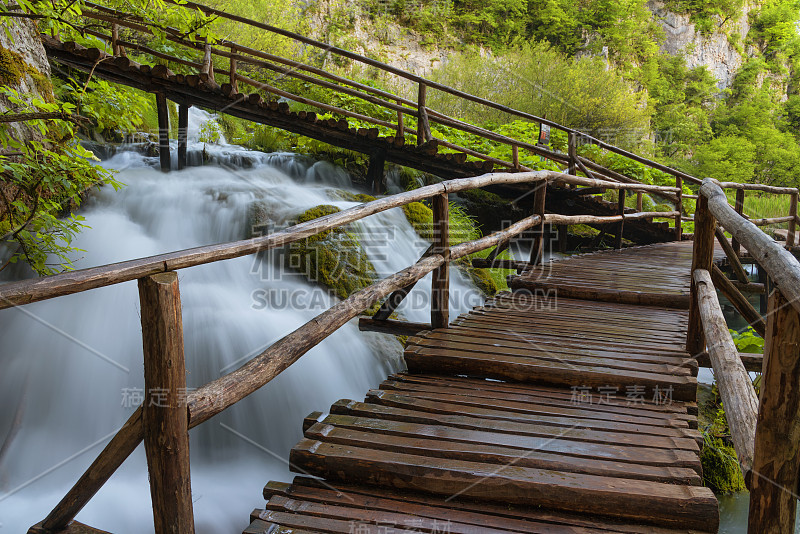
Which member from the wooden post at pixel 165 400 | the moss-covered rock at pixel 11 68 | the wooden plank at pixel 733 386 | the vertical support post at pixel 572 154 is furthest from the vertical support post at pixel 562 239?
the wooden post at pixel 165 400

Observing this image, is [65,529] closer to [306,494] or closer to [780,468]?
[306,494]

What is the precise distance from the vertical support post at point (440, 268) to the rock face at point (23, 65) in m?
3.60

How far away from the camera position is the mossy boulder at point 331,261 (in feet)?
19.7

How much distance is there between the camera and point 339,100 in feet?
39.0

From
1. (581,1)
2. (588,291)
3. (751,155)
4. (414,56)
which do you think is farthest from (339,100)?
(581,1)

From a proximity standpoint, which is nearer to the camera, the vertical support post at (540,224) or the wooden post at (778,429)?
the wooden post at (778,429)

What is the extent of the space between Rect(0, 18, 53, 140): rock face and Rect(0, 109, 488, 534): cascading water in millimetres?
1466

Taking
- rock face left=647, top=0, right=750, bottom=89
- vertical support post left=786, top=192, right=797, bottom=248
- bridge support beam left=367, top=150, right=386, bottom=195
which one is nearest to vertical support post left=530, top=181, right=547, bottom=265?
bridge support beam left=367, top=150, right=386, bottom=195

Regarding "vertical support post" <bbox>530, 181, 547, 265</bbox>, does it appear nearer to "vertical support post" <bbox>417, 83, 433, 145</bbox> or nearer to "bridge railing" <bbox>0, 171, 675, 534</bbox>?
"vertical support post" <bbox>417, 83, 433, 145</bbox>

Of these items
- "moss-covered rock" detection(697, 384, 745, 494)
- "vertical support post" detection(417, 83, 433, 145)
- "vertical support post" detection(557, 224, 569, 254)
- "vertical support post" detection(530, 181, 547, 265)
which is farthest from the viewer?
"vertical support post" detection(557, 224, 569, 254)

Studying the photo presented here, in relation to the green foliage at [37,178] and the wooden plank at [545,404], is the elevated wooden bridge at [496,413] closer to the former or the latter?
the wooden plank at [545,404]

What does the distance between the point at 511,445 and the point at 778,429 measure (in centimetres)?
107

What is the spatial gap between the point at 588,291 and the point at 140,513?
3.85m

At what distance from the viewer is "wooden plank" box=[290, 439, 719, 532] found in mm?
1838
